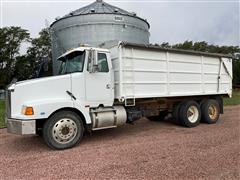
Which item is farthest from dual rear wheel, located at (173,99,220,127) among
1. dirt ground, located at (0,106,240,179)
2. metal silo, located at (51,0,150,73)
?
metal silo, located at (51,0,150,73)

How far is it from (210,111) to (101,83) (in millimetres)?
4773

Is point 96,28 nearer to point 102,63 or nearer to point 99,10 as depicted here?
point 99,10

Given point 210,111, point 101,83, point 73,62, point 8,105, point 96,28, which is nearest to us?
point 8,105

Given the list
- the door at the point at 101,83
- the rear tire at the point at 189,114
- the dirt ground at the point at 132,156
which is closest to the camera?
the dirt ground at the point at 132,156

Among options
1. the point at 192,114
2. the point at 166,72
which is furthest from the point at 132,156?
the point at 192,114

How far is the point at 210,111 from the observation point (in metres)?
9.41

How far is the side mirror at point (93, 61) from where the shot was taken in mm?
6512

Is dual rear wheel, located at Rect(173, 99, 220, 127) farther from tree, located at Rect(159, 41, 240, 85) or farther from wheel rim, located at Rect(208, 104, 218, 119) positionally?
tree, located at Rect(159, 41, 240, 85)

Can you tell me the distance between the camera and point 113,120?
693 cm

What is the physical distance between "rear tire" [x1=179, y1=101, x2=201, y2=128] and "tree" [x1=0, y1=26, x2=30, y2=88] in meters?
30.9

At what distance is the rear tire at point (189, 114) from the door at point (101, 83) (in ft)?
9.38

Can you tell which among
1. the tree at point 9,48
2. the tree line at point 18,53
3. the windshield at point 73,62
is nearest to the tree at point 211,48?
the tree line at point 18,53

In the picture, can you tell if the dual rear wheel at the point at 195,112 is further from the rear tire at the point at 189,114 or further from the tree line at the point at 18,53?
the tree line at the point at 18,53

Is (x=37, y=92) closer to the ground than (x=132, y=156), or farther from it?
farther from it
